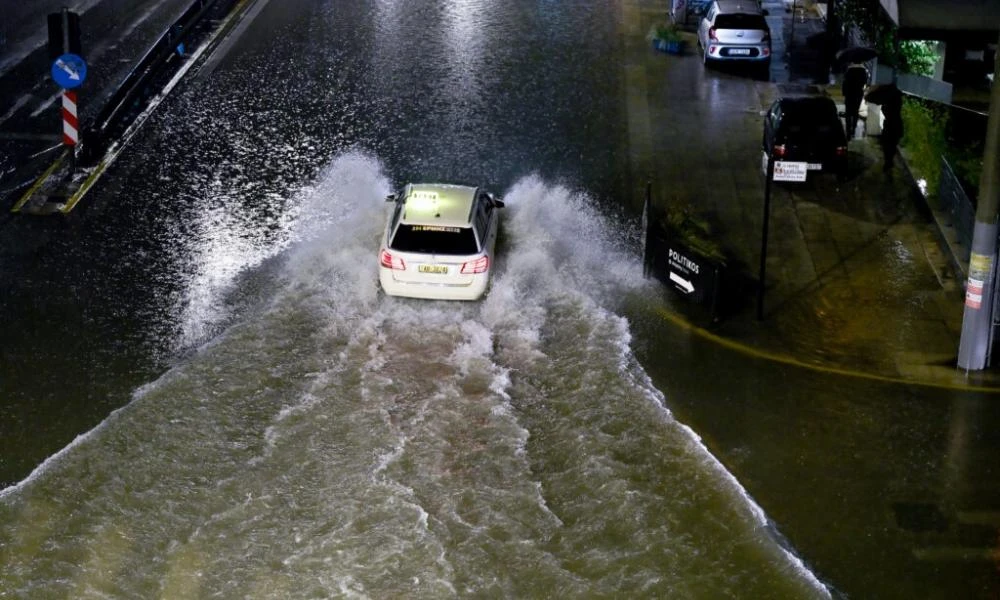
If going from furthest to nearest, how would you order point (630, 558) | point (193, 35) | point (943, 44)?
point (193, 35), point (943, 44), point (630, 558)

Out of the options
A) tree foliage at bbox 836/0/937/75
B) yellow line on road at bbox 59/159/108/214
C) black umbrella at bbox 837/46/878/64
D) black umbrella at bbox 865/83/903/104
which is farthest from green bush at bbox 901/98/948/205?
yellow line on road at bbox 59/159/108/214

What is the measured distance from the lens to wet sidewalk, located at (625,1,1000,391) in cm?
1762

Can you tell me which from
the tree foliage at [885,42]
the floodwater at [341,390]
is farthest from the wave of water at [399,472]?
the tree foliage at [885,42]

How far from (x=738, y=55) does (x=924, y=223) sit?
8.55 metres

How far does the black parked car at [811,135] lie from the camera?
22.7 metres

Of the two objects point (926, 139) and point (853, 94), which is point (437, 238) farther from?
point (853, 94)

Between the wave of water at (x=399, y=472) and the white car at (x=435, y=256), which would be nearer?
the wave of water at (x=399, y=472)

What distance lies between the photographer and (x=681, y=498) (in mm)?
14109

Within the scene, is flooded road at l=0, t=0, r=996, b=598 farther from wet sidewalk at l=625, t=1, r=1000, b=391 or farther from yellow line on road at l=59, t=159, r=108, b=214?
wet sidewalk at l=625, t=1, r=1000, b=391

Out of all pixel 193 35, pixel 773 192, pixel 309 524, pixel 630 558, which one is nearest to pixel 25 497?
pixel 309 524

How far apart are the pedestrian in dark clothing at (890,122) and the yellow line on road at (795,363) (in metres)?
7.31

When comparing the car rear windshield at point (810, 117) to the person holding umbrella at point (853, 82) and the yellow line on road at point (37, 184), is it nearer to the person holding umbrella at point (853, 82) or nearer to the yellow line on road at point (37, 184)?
the person holding umbrella at point (853, 82)

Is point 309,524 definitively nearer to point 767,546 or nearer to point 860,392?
point 767,546

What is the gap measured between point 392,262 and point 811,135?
872cm
